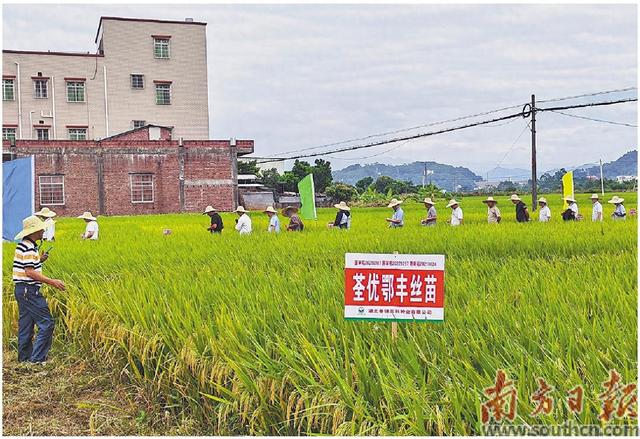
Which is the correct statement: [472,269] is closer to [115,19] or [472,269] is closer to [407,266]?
[407,266]

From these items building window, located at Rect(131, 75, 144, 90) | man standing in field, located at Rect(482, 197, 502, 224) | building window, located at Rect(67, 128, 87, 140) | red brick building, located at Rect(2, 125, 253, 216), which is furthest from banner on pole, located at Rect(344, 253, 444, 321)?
building window, located at Rect(131, 75, 144, 90)

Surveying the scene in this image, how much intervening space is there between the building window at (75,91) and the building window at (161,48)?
3.68 m

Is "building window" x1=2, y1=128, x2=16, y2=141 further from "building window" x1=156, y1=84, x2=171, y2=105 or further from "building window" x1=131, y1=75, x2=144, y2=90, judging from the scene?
"building window" x1=156, y1=84, x2=171, y2=105

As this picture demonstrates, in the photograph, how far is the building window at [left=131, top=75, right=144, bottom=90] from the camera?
31.8 m

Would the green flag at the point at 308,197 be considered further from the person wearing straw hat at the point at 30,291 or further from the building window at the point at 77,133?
the building window at the point at 77,133

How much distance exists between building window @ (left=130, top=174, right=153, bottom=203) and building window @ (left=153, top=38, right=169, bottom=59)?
7735mm

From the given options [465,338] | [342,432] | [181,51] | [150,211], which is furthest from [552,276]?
[181,51]

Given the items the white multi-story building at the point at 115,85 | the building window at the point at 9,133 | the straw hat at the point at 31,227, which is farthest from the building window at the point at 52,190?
the straw hat at the point at 31,227

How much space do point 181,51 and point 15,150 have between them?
401 inches

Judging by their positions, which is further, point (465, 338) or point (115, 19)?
point (115, 19)

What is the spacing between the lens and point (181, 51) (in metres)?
32.1

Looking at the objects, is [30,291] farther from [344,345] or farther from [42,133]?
[42,133]

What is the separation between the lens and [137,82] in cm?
3183

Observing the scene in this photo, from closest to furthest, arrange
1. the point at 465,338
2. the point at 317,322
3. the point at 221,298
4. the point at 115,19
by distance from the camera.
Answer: the point at 465,338 → the point at 317,322 → the point at 221,298 → the point at 115,19
